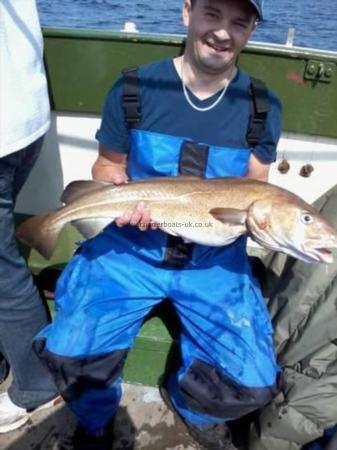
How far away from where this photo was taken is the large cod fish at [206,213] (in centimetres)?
232

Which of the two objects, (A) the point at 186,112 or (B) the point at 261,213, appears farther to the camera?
(A) the point at 186,112

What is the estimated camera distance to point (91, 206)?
2.61 meters

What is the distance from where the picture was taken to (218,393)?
8.63 feet

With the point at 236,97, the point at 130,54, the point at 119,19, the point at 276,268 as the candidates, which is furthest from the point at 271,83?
the point at 119,19

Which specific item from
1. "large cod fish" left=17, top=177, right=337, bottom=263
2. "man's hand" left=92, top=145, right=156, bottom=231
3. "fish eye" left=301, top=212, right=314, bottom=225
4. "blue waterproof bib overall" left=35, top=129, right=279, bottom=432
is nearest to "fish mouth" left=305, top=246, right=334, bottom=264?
"large cod fish" left=17, top=177, right=337, bottom=263

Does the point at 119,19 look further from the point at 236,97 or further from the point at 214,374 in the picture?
the point at 214,374

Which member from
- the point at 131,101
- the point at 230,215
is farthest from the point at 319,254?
the point at 131,101

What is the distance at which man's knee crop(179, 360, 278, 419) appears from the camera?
8.38 feet

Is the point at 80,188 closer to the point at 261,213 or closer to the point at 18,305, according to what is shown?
the point at 18,305

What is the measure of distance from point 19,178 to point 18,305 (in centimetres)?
68

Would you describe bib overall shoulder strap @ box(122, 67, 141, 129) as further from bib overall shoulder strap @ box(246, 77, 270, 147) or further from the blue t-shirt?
bib overall shoulder strap @ box(246, 77, 270, 147)

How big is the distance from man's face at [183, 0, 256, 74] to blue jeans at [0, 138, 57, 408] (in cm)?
96

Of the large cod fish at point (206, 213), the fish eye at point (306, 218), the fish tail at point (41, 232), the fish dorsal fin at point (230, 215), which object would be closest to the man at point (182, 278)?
the large cod fish at point (206, 213)

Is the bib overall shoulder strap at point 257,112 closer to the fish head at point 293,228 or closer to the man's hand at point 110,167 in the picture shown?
the fish head at point 293,228
